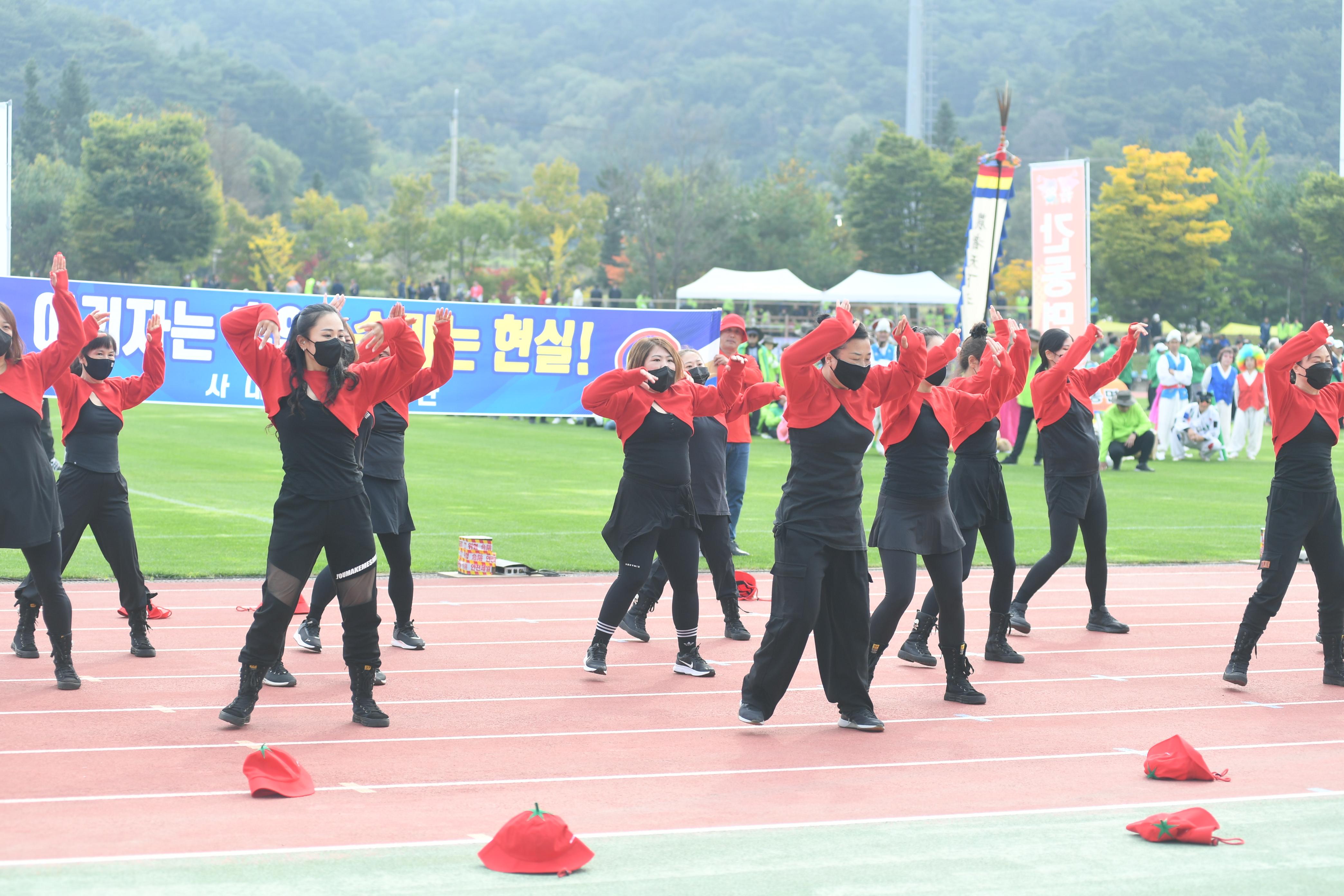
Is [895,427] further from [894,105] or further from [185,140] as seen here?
[894,105]

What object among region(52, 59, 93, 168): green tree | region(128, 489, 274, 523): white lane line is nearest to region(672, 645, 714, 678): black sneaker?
region(128, 489, 274, 523): white lane line

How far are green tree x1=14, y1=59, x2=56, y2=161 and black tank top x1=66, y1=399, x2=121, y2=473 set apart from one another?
98181mm

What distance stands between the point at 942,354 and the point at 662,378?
151cm

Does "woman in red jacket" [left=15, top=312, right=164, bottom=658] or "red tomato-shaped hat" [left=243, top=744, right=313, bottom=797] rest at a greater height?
"woman in red jacket" [left=15, top=312, right=164, bottom=658]

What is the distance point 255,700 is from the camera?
23.4 feet

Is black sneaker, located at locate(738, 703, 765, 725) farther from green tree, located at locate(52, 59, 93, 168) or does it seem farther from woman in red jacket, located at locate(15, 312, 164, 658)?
green tree, located at locate(52, 59, 93, 168)

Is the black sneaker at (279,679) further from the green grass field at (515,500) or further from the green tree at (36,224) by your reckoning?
the green tree at (36,224)

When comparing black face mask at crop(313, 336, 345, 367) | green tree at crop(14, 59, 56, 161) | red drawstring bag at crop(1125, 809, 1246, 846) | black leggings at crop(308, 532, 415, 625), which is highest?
green tree at crop(14, 59, 56, 161)

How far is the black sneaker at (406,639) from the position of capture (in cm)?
927

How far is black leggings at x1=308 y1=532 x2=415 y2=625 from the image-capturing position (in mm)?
8711

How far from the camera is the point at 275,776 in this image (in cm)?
592

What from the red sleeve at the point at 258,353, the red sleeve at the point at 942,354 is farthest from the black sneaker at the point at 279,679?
the red sleeve at the point at 942,354

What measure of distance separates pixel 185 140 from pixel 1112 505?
225 ft

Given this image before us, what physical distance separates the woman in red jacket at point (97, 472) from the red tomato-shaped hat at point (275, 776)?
3059 millimetres
